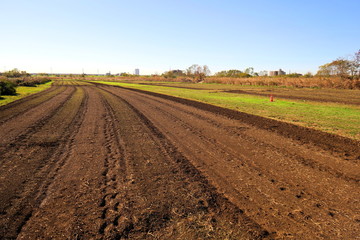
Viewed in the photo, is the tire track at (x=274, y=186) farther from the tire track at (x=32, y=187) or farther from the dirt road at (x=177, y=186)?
the tire track at (x=32, y=187)

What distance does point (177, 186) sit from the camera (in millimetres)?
4586

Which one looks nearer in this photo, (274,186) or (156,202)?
(156,202)

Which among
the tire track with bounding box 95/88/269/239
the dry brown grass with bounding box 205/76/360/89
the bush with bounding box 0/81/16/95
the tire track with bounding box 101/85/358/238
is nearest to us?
the tire track with bounding box 95/88/269/239

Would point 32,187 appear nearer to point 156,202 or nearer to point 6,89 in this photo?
point 156,202

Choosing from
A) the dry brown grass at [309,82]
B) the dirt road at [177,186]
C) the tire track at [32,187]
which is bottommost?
the tire track at [32,187]

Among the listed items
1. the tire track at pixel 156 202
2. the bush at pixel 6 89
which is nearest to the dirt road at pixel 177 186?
the tire track at pixel 156 202

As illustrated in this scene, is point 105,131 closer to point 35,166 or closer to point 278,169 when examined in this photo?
A: point 35,166

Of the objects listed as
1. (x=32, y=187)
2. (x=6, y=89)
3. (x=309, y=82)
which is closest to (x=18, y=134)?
(x=32, y=187)

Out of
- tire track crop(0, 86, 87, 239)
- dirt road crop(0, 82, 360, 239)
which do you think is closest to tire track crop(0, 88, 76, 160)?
dirt road crop(0, 82, 360, 239)

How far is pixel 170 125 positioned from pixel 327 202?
7420mm

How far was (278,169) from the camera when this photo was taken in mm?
5559

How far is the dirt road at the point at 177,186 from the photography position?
329 centimetres

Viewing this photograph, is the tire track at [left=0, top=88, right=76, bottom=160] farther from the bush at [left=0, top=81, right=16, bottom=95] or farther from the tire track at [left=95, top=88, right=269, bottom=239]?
the bush at [left=0, top=81, right=16, bottom=95]

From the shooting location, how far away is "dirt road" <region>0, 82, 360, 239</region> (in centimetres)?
329
